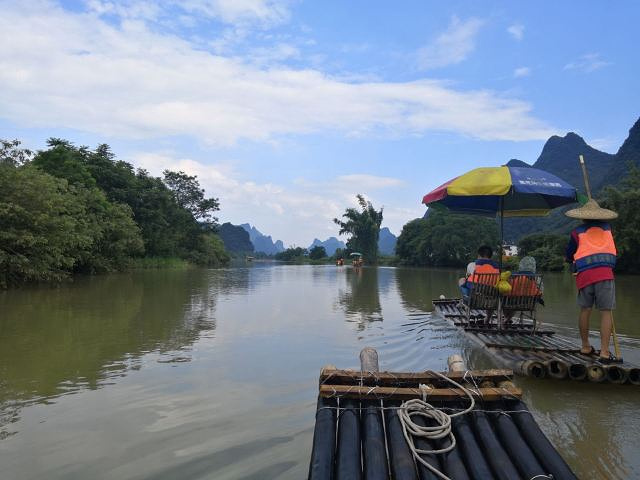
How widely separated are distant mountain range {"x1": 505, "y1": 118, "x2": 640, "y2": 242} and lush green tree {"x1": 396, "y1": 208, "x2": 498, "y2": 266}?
10.1m

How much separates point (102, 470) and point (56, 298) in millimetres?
11847

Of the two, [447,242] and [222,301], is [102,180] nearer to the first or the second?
[222,301]

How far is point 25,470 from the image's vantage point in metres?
3.21

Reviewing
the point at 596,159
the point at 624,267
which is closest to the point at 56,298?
the point at 624,267

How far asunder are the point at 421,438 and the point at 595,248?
366 cm

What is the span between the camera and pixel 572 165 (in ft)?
325

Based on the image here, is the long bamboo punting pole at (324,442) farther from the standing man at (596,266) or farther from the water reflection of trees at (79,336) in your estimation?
the standing man at (596,266)

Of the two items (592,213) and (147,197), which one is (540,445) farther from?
(147,197)

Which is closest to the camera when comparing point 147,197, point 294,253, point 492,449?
point 492,449

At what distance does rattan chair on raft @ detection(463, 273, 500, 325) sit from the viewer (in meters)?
6.95

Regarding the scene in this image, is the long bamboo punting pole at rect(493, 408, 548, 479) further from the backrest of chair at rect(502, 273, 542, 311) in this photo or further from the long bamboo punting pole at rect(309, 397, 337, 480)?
the backrest of chair at rect(502, 273, 542, 311)

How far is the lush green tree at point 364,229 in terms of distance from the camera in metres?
66.0

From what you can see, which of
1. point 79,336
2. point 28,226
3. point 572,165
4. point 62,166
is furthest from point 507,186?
point 572,165

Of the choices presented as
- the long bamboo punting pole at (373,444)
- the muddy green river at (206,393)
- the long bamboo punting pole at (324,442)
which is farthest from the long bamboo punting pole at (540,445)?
the long bamboo punting pole at (324,442)
